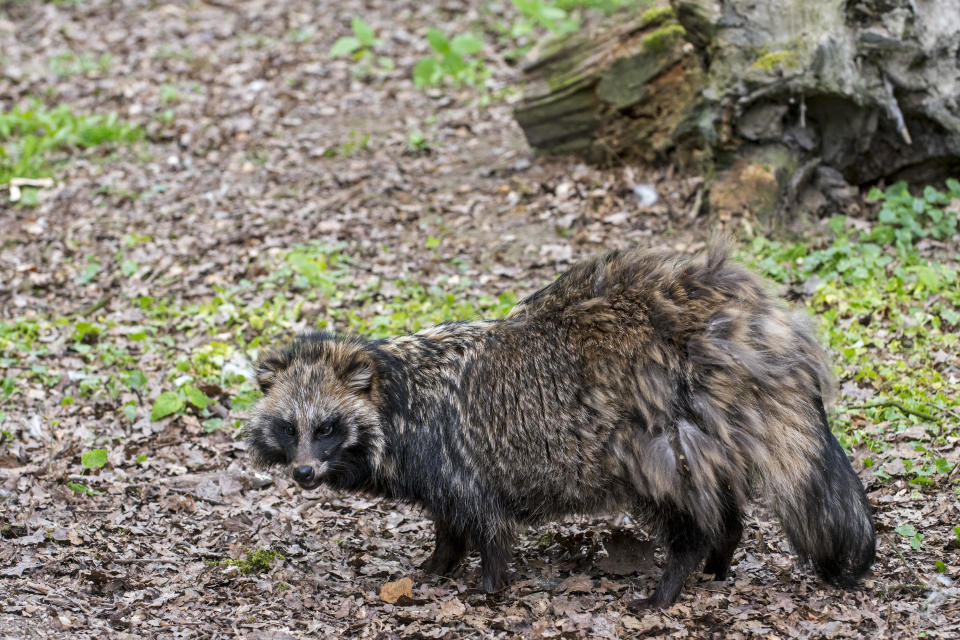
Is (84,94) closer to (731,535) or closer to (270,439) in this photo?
(270,439)

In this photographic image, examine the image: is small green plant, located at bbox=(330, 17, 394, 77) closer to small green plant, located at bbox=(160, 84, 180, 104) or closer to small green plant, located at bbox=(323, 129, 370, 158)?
small green plant, located at bbox=(323, 129, 370, 158)

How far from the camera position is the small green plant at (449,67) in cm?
1243

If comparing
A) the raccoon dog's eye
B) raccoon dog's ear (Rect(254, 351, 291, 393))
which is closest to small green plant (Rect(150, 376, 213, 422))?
raccoon dog's ear (Rect(254, 351, 291, 393))

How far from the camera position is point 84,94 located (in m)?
13.0

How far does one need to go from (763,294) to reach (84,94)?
422 inches

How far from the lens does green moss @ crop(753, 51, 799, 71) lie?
8.11m

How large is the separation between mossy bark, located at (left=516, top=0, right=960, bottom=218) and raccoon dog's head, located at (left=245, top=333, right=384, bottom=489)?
440 centimetres

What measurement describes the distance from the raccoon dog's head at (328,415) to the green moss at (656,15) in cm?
543

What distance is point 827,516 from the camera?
4930mm

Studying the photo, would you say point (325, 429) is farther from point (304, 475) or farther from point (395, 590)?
point (395, 590)

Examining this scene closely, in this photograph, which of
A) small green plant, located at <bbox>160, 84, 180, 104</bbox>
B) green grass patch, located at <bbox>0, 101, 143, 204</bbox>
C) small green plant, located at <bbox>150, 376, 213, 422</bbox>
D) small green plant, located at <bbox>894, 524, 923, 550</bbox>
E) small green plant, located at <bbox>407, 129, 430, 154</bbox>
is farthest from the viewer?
small green plant, located at <bbox>160, 84, 180, 104</bbox>

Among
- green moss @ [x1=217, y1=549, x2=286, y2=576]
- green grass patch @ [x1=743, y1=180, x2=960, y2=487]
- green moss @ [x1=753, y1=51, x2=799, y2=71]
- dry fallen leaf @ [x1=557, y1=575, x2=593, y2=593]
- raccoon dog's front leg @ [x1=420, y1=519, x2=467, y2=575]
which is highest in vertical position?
green moss @ [x1=753, y1=51, x2=799, y2=71]

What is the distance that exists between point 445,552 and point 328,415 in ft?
3.63

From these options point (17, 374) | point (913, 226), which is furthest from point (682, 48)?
point (17, 374)
